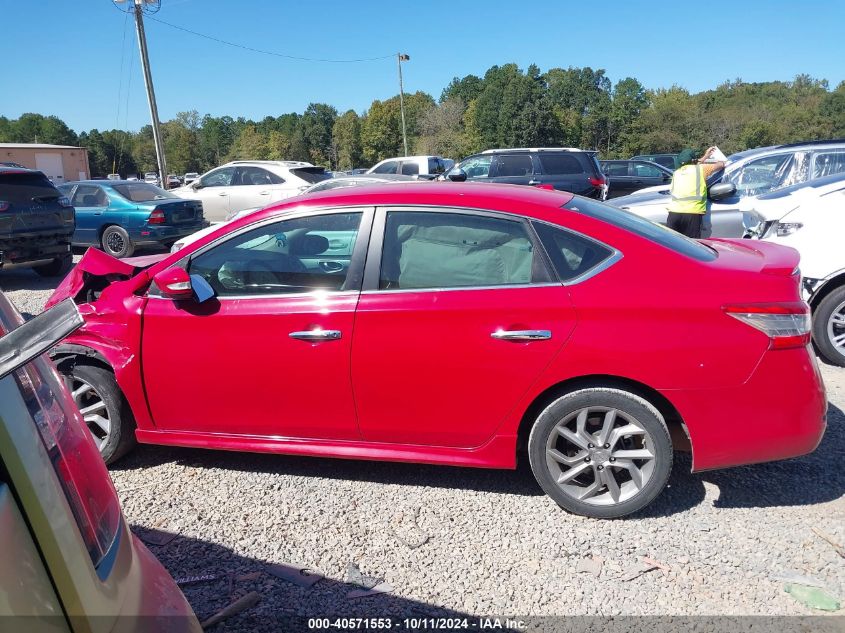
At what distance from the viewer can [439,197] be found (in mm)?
3420

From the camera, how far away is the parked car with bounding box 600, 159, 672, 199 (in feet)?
68.1

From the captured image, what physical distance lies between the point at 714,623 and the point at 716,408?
95 centimetres

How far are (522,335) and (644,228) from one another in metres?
1.02

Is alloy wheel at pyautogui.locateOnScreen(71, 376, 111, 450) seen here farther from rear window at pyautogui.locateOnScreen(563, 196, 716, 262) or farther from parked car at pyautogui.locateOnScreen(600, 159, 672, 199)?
parked car at pyautogui.locateOnScreen(600, 159, 672, 199)

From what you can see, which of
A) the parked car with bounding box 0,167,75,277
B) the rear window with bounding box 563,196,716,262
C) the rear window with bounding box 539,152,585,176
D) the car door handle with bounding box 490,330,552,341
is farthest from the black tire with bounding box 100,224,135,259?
the car door handle with bounding box 490,330,552,341

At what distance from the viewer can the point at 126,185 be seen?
13062mm

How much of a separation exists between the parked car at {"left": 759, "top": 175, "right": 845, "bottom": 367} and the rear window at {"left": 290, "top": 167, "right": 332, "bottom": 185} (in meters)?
11.3

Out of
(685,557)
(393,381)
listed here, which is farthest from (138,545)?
(685,557)

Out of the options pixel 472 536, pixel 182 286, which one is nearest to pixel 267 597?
pixel 472 536

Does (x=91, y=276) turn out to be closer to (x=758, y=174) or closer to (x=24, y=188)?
(x=24, y=188)

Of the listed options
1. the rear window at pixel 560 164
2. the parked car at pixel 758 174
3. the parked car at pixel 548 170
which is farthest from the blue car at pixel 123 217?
the parked car at pixel 758 174

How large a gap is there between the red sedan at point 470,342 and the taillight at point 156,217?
9587 millimetres

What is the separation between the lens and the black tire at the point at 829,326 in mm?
Answer: 5242

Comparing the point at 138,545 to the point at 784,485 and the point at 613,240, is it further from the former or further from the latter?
the point at 784,485
